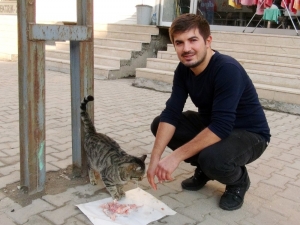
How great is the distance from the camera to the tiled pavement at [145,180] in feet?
8.91

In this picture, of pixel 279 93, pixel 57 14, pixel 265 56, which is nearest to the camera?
pixel 279 93

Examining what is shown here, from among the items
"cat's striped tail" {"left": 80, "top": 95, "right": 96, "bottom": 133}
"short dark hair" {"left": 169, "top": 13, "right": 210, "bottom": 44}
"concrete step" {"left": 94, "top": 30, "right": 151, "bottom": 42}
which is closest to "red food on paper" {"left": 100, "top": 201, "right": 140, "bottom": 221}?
"cat's striped tail" {"left": 80, "top": 95, "right": 96, "bottom": 133}

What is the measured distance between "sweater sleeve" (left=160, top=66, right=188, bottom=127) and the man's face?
35cm

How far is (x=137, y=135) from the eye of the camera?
15.5ft

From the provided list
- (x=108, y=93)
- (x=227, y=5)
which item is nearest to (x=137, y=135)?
(x=108, y=93)

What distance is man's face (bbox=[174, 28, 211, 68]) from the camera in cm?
265

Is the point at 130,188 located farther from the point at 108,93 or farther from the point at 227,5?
the point at 227,5

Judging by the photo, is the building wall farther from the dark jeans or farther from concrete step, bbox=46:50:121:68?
the dark jeans

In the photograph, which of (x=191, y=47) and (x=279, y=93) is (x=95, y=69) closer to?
(x=279, y=93)

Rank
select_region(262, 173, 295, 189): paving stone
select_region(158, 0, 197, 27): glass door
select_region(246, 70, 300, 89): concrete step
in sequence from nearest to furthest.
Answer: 1. select_region(262, 173, 295, 189): paving stone
2. select_region(246, 70, 300, 89): concrete step
3. select_region(158, 0, 197, 27): glass door

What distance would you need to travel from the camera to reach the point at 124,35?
10461 millimetres

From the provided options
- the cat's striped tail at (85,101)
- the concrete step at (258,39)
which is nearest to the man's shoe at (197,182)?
the cat's striped tail at (85,101)

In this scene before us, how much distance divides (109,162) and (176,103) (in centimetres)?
77

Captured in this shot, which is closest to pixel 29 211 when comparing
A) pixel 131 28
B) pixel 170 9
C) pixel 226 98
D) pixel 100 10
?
pixel 226 98
